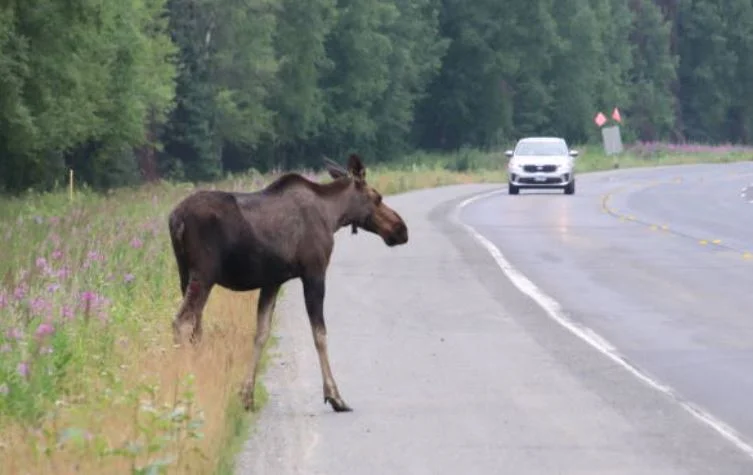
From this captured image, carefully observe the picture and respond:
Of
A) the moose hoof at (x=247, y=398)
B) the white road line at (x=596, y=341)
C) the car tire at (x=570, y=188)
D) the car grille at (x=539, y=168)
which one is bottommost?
the car tire at (x=570, y=188)

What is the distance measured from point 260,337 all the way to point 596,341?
4920 mm

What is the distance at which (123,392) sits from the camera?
10984 millimetres

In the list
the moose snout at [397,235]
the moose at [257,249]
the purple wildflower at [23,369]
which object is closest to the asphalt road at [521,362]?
the moose at [257,249]

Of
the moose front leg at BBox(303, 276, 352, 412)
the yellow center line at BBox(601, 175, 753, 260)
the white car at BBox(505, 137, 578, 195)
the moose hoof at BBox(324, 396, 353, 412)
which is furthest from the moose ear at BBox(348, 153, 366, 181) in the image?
the white car at BBox(505, 137, 578, 195)

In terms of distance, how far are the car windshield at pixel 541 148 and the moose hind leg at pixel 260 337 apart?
41845 millimetres

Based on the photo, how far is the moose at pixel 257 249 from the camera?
11.6 meters

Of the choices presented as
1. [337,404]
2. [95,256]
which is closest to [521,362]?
[337,404]

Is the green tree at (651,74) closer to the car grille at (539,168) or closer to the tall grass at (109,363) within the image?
the car grille at (539,168)

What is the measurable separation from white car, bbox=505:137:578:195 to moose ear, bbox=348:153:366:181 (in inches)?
1609


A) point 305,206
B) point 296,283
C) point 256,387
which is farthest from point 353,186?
point 296,283

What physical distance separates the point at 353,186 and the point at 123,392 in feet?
7.21

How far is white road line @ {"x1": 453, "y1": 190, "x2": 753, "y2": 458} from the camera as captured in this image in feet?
36.9

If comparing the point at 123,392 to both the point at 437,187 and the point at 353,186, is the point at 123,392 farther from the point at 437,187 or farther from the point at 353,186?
the point at 437,187

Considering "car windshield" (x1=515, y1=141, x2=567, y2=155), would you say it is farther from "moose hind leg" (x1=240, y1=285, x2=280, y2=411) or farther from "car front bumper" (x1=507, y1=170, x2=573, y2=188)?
"moose hind leg" (x1=240, y1=285, x2=280, y2=411)
